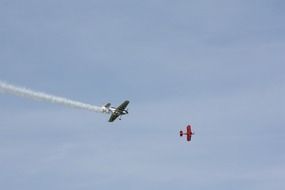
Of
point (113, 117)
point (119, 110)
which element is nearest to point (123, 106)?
point (119, 110)

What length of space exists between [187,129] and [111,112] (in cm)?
2051

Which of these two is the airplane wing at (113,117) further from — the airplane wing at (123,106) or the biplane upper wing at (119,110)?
the airplane wing at (123,106)

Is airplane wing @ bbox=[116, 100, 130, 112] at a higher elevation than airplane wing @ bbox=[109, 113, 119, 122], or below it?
higher

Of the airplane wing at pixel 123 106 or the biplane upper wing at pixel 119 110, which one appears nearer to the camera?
the biplane upper wing at pixel 119 110

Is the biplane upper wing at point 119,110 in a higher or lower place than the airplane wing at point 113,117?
higher

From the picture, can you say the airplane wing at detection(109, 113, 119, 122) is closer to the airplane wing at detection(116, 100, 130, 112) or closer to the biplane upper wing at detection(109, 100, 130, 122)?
the biplane upper wing at detection(109, 100, 130, 122)

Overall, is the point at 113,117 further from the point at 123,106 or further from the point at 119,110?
the point at 123,106

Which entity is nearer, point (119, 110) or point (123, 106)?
point (119, 110)

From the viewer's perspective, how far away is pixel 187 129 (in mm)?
199250

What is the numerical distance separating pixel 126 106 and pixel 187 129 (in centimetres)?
1725

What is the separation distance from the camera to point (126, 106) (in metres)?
192

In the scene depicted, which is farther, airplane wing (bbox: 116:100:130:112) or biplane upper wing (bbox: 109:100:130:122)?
airplane wing (bbox: 116:100:130:112)

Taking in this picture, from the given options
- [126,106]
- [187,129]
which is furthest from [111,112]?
[187,129]

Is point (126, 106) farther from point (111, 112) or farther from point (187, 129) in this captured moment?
point (187, 129)
